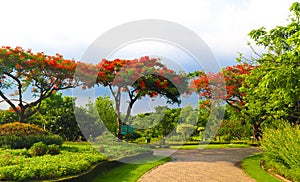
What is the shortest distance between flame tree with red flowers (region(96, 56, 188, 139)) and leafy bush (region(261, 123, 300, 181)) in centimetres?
575

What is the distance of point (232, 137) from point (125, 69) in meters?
17.2

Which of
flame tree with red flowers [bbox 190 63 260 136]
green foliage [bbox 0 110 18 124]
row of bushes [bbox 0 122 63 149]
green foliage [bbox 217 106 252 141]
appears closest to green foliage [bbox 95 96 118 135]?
row of bushes [bbox 0 122 63 149]

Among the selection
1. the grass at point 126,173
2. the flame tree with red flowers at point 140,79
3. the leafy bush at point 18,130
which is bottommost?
the grass at point 126,173

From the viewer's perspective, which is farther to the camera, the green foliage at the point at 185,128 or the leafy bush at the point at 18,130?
the green foliage at the point at 185,128

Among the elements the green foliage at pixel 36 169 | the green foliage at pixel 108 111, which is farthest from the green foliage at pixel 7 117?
the green foliage at pixel 36 169

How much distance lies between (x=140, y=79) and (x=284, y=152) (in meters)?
8.35

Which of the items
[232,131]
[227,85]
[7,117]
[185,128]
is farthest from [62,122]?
[232,131]

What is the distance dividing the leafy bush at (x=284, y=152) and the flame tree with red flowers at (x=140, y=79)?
5754 mm

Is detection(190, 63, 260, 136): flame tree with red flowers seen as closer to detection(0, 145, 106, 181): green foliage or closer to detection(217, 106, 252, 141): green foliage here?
detection(217, 106, 252, 141): green foliage

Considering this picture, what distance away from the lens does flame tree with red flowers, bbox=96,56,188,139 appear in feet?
50.3

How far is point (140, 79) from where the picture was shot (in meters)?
15.6

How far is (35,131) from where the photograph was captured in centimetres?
1307

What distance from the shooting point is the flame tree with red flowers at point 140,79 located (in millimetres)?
15344

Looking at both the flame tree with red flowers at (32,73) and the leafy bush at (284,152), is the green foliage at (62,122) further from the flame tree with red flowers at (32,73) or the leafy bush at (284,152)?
the leafy bush at (284,152)
